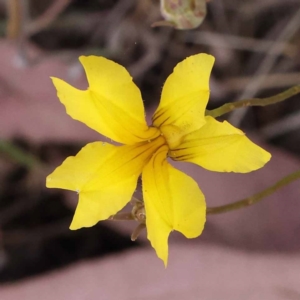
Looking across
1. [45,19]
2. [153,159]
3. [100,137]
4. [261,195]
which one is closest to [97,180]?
[153,159]

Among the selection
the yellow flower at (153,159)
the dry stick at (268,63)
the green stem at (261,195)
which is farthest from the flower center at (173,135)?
the dry stick at (268,63)

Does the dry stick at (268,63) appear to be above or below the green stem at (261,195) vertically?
below

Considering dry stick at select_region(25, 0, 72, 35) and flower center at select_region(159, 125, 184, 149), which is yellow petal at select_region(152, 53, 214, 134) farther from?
dry stick at select_region(25, 0, 72, 35)

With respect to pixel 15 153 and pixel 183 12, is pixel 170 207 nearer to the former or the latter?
pixel 183 12

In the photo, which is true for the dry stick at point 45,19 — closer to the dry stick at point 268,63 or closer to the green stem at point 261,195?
the dry stick at point 268,63

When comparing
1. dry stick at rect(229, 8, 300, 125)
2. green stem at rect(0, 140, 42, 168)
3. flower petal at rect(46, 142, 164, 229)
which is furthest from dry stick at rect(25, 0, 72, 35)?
flower petal at rect(46, 142, 164, 229)
